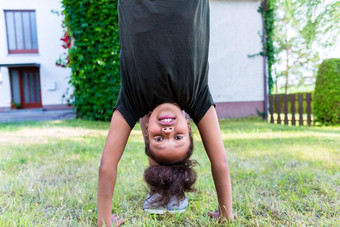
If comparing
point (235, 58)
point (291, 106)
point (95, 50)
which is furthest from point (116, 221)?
point (291, 106)

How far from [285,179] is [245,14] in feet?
25.1

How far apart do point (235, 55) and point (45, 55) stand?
9.91m

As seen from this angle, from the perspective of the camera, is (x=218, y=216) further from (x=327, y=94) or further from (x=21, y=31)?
(x=21, y=31)

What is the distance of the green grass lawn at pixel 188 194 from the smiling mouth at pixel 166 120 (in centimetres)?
74

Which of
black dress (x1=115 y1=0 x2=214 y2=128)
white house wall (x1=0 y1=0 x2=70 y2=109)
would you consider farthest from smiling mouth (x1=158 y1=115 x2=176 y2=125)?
white house wall (x1=0 y1=0 x2=70 y2=109)

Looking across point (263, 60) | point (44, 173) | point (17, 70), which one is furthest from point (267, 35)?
point (17, 70)

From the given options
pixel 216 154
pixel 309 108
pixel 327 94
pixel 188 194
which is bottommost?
pixel 188 194

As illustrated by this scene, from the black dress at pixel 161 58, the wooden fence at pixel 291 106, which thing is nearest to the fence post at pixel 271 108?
the wooden fence at pixel 291 106

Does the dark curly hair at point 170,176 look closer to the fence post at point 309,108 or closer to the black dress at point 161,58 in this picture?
the black dress at point 161,58

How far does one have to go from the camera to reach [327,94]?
25.9ft

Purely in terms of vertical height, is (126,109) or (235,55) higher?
(235,55)

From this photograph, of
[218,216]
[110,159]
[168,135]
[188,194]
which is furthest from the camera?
[188,194]

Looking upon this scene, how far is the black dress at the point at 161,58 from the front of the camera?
5.27ft

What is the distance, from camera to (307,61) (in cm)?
1950
